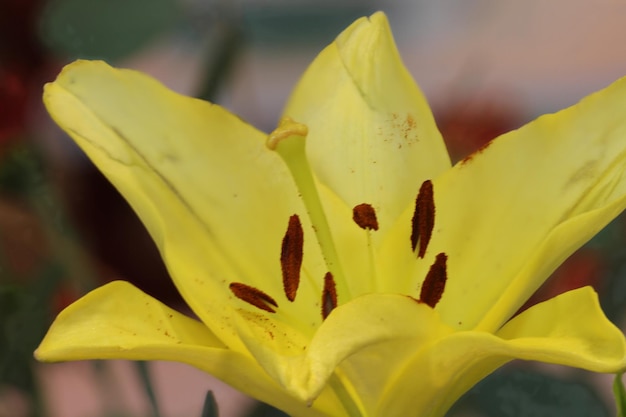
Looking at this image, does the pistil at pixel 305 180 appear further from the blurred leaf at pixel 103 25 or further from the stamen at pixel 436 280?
the blurred leaf at pixel 103 25

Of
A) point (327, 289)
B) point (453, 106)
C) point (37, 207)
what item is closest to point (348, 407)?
point (327, 289)

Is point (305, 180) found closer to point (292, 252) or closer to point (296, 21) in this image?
point (292, 252)

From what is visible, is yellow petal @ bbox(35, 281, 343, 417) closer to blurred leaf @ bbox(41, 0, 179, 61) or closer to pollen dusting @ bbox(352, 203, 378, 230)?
pollen dusting @ bbox(352, 203, 378, 230)

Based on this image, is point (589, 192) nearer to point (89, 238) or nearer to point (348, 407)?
point (348, 407)

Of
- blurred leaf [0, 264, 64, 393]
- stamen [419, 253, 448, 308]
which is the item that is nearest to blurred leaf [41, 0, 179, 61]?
blurred leaf [0, 264, 64, 393]

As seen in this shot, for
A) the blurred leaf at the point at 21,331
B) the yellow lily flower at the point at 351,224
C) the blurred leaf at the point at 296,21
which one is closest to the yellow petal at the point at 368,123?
the yellow lily flower at the point at 351,224
